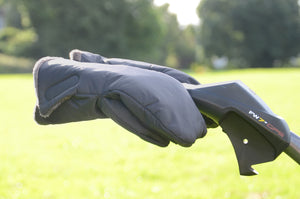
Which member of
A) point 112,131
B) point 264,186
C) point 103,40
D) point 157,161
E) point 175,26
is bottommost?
point 175,26

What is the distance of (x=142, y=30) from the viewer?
136 feet

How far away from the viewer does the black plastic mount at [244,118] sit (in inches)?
49.7

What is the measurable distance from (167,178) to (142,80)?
13.2 feet

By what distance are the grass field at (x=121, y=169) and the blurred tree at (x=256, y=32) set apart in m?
36.1

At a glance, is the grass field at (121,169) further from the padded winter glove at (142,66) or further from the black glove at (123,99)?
the black glove at (123,99)

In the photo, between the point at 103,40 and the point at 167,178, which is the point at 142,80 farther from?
the point at 103,40

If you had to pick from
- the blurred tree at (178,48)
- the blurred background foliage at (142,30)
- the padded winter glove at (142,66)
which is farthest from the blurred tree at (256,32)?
the padded winter glove at (142,66)

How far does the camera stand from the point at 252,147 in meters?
1.34

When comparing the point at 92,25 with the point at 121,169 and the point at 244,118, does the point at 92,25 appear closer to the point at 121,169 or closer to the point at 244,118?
the point at 121,169

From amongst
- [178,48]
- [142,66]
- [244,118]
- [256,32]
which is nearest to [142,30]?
[256,32]

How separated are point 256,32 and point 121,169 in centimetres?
4065

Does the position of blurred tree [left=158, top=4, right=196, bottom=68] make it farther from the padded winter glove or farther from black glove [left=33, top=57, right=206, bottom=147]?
black glove [left=33, top=57, right=206, bottom=147]

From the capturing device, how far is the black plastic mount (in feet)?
4.14

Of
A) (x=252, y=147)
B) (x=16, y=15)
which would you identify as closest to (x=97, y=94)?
(x=252, y=147)
